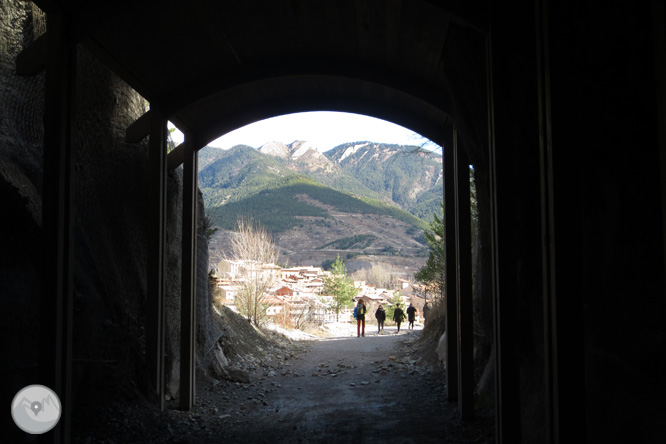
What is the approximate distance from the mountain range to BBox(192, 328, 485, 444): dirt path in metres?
51.7

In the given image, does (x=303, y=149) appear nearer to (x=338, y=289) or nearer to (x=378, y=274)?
(x=378, y=274)

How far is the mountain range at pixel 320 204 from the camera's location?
9219cm

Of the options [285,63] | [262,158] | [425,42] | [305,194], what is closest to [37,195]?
[285,63]

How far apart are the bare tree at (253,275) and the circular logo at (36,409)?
1548 cm

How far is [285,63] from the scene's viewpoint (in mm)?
6938

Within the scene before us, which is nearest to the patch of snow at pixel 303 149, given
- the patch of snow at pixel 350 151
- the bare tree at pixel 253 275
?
the patch of snow at pixel 350 151

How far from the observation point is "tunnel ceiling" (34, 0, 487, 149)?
520cm

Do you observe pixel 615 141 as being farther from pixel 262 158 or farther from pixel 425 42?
pixel 262 158

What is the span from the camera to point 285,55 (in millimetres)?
6836

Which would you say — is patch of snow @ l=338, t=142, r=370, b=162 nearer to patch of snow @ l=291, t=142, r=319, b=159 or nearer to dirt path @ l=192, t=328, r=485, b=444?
patch of snow @ l=291, t=142, r=319, b=159

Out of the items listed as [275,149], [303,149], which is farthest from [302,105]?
[275,149]

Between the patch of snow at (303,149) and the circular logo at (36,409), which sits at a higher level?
the patch of snow at (303,149)

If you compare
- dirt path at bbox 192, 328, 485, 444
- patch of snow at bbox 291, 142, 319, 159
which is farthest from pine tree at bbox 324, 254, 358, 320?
patch of snow at bbox 291, 142, 319, 159

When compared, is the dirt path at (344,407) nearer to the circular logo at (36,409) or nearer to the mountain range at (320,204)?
the circular logo at (36,409)
